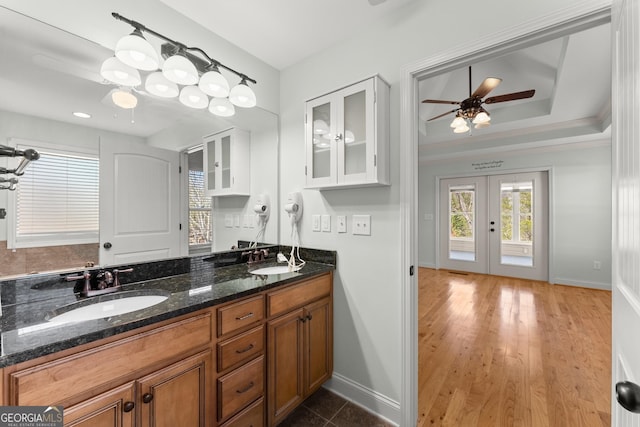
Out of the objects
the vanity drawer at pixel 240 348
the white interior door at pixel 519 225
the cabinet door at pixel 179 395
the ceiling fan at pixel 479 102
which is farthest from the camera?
the white interior door at pixel 519 225

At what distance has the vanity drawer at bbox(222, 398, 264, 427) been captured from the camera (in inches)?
49.4

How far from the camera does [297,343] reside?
5.25ft

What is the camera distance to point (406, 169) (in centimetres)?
158

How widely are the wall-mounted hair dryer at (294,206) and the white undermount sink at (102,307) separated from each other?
1.06 m

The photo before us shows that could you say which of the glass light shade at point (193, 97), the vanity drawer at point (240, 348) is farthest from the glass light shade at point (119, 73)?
the vanity drawer at point (240, 348)

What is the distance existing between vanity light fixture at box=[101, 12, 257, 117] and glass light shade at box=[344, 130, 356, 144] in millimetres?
741

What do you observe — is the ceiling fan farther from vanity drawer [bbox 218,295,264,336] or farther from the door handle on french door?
the door handle on french door

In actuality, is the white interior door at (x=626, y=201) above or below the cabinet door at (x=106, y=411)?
above

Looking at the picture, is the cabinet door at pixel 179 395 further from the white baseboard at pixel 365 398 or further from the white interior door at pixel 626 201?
the white interior door at pixel 626 201

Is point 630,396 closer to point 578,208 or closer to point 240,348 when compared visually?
point 240,348

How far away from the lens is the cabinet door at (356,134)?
5.13 ft

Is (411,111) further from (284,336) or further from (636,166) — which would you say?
(284,336)

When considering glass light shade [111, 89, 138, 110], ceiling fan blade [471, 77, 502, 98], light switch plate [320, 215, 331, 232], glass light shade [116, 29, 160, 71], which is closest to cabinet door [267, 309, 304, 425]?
light switch plate [320, 215, 331, 232]

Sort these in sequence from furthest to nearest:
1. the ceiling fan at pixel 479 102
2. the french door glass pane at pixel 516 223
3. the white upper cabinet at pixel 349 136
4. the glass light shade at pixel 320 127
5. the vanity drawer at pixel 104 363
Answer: the french door glass pane at pixel 516 223, the ceiling fan at pixel 479 102, the glass light shade at pixel 320 127, the white upper cabinet at pixel 349 136, the vanity drawer at pixel 104 363
